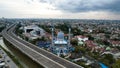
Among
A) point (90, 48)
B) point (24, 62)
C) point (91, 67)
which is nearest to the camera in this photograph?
point (91, 67)

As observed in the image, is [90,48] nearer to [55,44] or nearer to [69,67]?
[55,44]

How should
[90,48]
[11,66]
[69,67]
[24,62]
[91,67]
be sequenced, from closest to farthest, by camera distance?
[69,67], [91,67], [11,66], [24,62], [90,48]

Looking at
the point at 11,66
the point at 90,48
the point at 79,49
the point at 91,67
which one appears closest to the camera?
the point at 91,67

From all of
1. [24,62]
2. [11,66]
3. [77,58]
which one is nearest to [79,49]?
[77,58]

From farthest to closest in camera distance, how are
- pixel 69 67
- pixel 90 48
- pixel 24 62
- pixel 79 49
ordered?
1. pixel 90 48
2. pixel 79 49
3. pixel 24 62
4. pixel 69 67

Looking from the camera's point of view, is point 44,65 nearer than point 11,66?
Yes

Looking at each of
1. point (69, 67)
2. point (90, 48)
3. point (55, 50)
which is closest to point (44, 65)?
point (69, 67)

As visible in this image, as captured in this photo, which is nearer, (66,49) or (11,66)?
(11,66)

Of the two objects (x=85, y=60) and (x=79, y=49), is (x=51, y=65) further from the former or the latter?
(x=79, y=49)
